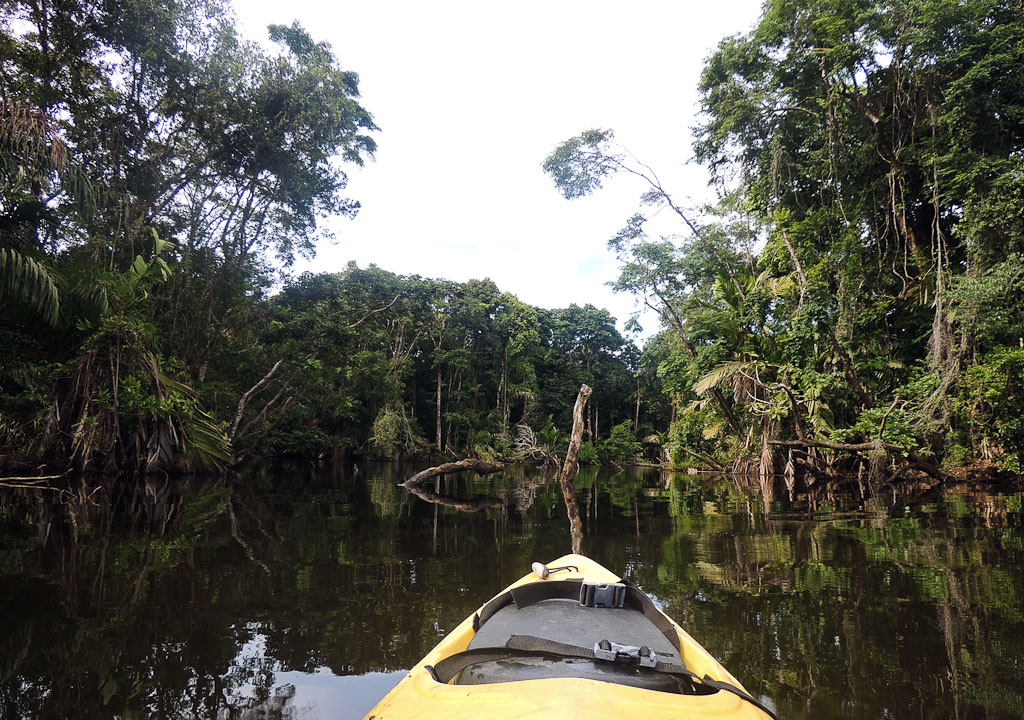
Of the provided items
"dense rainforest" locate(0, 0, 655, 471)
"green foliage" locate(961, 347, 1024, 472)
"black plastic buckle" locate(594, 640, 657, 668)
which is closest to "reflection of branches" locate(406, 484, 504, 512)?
"dense rainforest" locate(0, 0, 655, 471)

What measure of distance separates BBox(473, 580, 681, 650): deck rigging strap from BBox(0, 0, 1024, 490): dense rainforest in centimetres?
916

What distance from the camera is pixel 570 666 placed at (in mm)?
1938

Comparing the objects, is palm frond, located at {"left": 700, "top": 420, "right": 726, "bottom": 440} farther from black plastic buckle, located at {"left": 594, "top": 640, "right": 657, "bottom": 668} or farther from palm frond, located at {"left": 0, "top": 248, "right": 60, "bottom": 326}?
palm frond, located at {"left": 0, "top": 248, "right": 60, "bottom": 326}

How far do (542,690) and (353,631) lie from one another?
2.12 m

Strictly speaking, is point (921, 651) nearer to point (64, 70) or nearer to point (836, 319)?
point (836, 319)

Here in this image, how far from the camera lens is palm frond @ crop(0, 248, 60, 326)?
25.5 ft

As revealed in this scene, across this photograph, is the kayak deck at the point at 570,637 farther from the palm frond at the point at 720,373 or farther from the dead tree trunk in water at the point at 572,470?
the palm frond at the point at 720,373

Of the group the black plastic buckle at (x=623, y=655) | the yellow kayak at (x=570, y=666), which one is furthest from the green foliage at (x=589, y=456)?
the black plastic buckle at (x=623, y=655)

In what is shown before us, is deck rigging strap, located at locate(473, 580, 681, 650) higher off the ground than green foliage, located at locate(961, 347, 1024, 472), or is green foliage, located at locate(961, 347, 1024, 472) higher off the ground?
green foliage, located at locate(961, 347, 1024, 472)

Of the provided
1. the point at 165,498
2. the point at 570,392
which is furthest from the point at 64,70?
the point at 570,392

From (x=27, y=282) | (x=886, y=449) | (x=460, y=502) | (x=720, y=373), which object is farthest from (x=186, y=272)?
(x=886, y=449)

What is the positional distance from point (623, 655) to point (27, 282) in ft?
33.0

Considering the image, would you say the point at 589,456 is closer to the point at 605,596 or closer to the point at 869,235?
the point at 869,235

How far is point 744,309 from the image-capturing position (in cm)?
1312
